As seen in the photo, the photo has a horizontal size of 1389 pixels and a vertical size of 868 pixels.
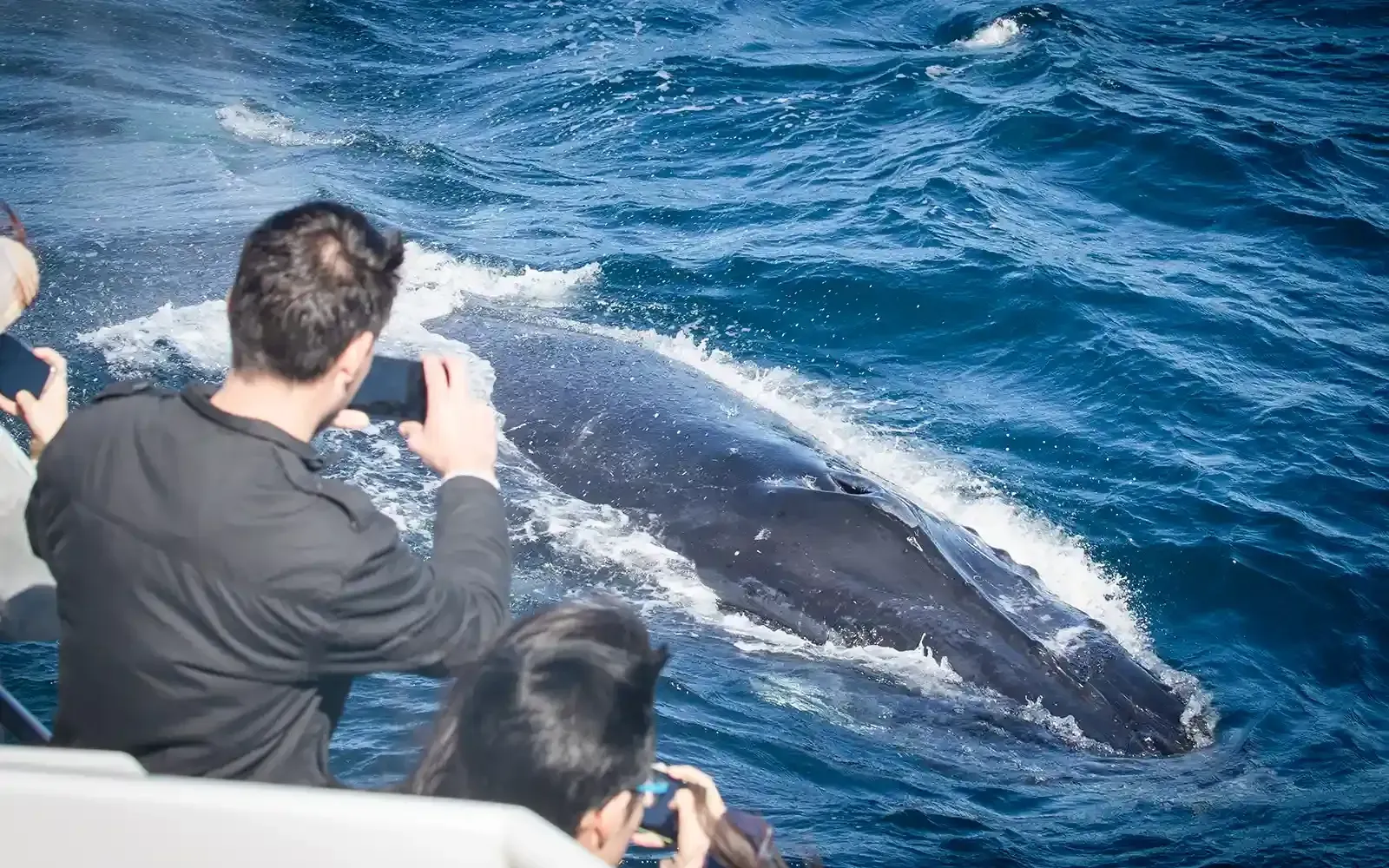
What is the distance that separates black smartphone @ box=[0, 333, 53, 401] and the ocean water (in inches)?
62.9

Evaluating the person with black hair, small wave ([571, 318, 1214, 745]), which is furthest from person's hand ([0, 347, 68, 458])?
small wave ([571, 318, 1214, 745])

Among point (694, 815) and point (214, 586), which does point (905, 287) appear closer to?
point (694, 815)

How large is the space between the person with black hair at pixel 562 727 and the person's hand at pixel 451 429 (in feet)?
1.62

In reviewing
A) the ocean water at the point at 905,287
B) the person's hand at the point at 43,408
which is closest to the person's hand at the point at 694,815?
the ocean water at the point at 905,287

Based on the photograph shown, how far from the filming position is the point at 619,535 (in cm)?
837

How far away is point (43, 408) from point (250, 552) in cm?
137

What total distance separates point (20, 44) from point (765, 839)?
2311 cm

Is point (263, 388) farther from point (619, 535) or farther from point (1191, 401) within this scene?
point (1191, 401)

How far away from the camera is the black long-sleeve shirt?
2785mm

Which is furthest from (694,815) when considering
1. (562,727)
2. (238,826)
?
(238,826)

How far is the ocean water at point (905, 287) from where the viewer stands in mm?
6543

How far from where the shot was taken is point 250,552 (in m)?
2.76

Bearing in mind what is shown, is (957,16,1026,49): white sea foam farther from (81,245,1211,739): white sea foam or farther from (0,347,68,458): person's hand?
(0,347,68,458): person's hand

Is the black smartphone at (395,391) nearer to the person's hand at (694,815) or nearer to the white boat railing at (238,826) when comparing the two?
the white boat railing at (238,826)
